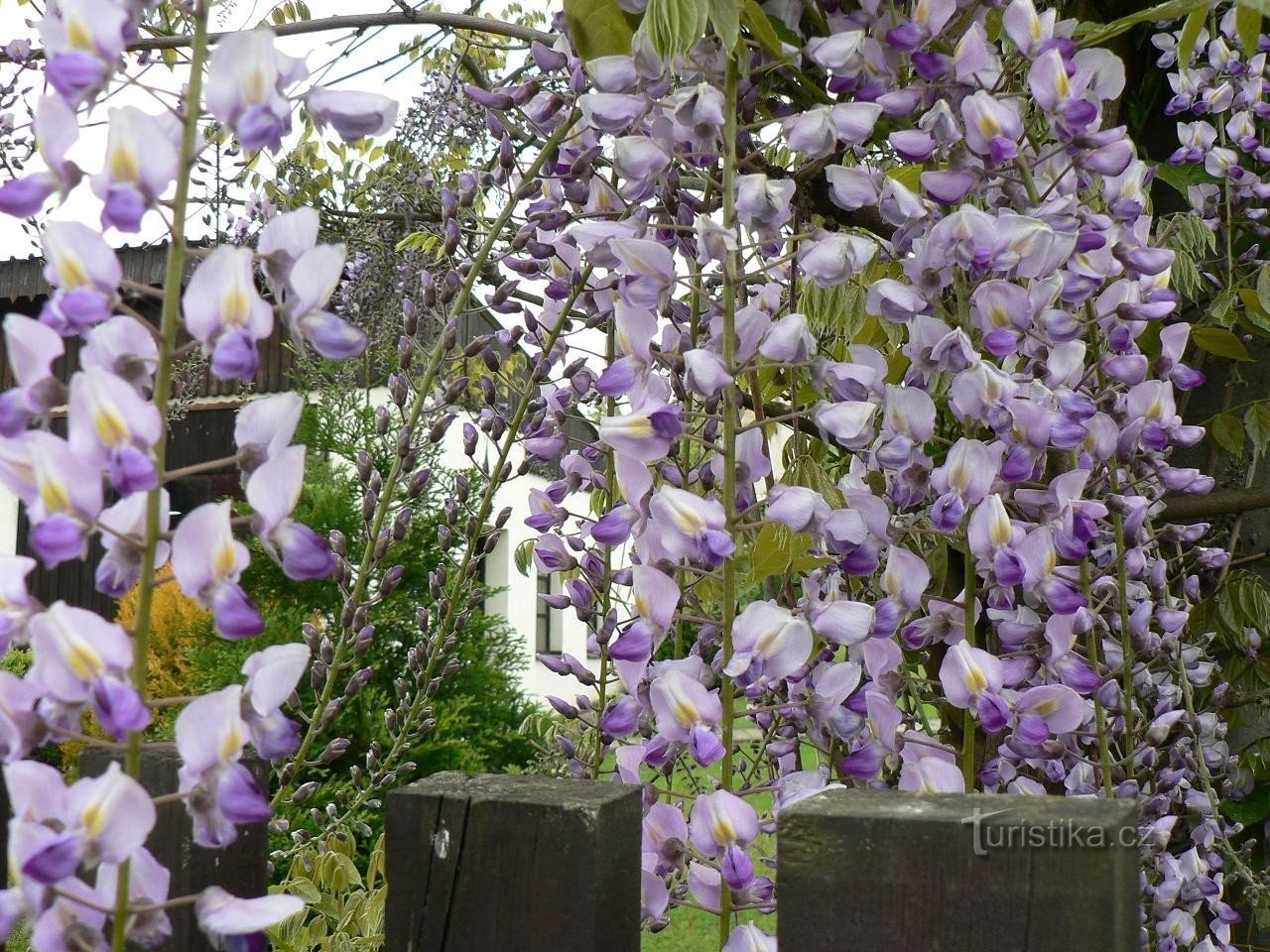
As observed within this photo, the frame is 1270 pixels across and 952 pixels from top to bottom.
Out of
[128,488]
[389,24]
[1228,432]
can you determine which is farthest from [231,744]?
[1228,432]

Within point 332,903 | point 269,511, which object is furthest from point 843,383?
point 332,903

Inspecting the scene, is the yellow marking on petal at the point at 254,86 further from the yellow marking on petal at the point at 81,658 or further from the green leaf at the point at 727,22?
the green leaf at the point at 727,22

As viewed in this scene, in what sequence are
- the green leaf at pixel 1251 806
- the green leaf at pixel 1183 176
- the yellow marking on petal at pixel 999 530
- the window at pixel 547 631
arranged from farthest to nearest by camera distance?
the window at pixel 547 631 < the green leaf at pixel 1251 806 < the green leaf at pixel 1183 176 < the yellow marking on petal at pixel 999 530

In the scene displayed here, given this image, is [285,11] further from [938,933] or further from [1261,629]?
[938,933]

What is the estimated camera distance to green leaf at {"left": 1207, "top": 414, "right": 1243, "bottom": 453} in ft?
5.90

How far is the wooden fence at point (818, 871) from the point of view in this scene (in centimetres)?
56

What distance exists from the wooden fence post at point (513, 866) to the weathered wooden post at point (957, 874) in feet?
0.39

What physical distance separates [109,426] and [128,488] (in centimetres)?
3

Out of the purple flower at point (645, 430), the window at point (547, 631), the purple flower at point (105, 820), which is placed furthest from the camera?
the window at point (547, 631)

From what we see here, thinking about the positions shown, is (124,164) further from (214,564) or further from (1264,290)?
(1264,290)

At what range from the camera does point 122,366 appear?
521 mm

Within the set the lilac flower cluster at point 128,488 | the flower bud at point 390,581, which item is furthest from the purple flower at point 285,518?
the flower bud at point 390,581

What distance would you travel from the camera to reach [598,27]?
1.00 metres

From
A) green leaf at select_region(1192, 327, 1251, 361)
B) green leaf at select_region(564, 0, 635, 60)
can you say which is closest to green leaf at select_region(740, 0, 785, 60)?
green leaf at select_region(564, 0, 635, 60)
